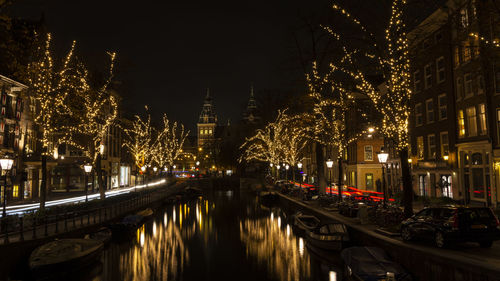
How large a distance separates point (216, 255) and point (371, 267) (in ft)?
36.1

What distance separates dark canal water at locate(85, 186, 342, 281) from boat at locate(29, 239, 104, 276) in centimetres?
100

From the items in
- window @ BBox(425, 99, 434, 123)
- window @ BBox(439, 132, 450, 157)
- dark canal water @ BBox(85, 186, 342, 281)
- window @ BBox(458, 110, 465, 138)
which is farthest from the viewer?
window @ BBox(425, 99, 434, 123)

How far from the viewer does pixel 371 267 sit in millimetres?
13352

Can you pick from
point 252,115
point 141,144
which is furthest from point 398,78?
point 252,115

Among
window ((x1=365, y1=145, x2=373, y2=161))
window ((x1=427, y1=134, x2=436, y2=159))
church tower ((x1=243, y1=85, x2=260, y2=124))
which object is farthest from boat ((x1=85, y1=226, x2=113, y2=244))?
church tower ((x1=243, y1=85, x2=260, y2=124))

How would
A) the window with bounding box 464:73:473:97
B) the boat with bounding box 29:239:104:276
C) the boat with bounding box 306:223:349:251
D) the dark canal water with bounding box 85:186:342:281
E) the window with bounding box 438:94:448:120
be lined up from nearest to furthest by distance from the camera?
the boat with bounding box 29:239:104:276, the dark canal water with bounding box 85:186:342:281, the boat with bounding box 306:223:349:251, the window with bounding box 464:73:473:97, the window with bounding box 438:94:448:120

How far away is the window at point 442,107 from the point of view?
3238 centimetres

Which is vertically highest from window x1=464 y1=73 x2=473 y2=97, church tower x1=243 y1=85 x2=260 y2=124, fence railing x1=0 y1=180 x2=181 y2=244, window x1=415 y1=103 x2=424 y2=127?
church tower x1=243 y1=85 x2=260 y2=124

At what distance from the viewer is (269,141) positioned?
58.6 meters

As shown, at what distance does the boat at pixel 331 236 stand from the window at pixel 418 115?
69.7ft

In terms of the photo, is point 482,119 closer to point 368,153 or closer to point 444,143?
point 444,143

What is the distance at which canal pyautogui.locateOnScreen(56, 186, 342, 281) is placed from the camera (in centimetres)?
1745

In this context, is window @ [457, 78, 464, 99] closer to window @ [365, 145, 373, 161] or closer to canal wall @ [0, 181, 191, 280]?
window @ [365, 145, 373, 161]

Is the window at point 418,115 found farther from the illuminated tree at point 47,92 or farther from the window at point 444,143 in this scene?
the illuminated tree at point 47,92
